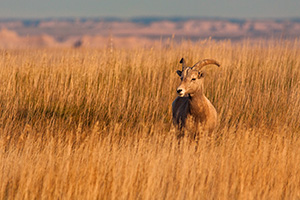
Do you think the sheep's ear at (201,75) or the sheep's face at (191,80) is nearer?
the sheep's face at (191,80)

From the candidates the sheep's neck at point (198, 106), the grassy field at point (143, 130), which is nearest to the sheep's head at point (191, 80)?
the sheep's neck at point (198, 106)

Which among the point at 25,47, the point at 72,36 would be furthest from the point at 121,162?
the point at 72,36

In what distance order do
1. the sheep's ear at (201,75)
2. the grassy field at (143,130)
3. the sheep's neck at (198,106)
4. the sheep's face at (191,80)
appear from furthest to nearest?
the sheep's neck at (198,106) → the sheep's ear at (201,75) → the sheep's face at (191,80) → the grassy field at (143,130)

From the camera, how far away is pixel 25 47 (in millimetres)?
11383

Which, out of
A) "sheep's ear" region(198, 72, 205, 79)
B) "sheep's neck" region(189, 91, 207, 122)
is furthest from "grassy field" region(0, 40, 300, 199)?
"sheep's ear" region(198, 72, 205, 79)

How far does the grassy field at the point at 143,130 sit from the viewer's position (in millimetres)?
5617

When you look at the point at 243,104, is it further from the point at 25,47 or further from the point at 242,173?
the point at 25,47

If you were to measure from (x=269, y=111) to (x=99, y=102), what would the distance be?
3.45 meters

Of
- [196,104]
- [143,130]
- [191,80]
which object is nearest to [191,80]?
[191,80]

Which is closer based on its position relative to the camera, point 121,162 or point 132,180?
point 132,180

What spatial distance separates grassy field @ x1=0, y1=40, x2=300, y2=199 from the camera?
18.4 feet

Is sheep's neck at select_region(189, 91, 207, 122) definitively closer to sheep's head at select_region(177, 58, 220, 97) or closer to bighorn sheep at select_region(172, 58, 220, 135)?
bighorn sheep at select_region(172, 58, 220, 135)

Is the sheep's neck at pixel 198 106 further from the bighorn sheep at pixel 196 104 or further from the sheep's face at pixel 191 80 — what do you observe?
the sheep's face at pixel 191 80

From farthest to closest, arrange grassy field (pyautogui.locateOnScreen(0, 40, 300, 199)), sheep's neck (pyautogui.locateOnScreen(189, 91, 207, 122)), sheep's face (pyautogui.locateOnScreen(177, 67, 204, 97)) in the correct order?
sheep's neck (pyautogui.locateOnScreen(189, 91, 207, 122)) < sheep's face (pyautogui.locateOnScreen(177, 67, 204, 97)) < grassy field (pyautogui.locateOnScreen(0, 40, 300, 199))
